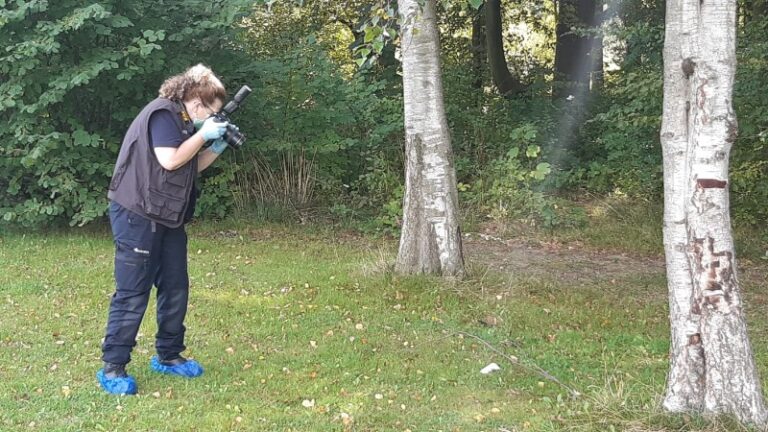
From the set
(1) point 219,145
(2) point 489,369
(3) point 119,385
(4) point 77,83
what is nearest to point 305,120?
(4) point 77,83

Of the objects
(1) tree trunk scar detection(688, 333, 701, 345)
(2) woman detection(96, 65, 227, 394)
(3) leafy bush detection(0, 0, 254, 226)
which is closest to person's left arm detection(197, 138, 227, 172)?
(2) woman detection(96, 65, 227, 394)

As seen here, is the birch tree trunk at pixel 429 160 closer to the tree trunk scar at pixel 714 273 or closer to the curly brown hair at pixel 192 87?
the curly brown hair at pixel 192 87

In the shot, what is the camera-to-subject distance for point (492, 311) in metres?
5.77

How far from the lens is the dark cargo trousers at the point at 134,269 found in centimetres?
392

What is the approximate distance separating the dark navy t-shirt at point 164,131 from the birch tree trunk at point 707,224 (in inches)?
97.6

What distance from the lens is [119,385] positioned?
4.04 metres

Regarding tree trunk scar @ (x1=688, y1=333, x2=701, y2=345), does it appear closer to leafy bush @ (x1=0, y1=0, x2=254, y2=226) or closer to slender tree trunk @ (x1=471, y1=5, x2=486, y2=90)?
leafy bush @ (x1=0, y1=0, x2=254, y2=226)

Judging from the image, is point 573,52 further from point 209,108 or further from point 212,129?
point 212,129

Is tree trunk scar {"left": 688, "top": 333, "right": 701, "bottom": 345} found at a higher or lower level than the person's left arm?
lower

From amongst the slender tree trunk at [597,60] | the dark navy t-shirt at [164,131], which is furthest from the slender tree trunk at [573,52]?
the dark navy t-shirt at [164,131]

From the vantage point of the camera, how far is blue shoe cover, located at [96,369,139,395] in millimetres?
4034

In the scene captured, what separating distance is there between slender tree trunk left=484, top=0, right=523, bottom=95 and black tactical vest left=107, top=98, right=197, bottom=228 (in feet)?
34.8

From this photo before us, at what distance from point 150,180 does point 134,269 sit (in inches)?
19.2

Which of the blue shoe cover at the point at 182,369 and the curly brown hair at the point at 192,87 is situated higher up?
the curly brown hair at the point at 192,87
